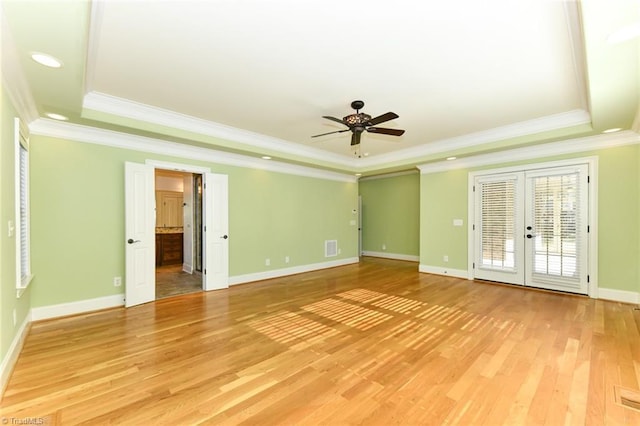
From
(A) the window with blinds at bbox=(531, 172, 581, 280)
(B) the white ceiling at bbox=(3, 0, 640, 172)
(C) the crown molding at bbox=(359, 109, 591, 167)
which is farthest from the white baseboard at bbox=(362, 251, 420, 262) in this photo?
(B) the white ceiling at bbox=(3, 0, 640, 172)

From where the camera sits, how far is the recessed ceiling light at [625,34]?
6.36ft

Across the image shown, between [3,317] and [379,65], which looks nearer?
[3,317]

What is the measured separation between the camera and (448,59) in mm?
2801

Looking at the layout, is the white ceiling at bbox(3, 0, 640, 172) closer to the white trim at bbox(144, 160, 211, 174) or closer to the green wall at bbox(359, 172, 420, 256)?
the white trim at bbox(144, 160, 211, 174)

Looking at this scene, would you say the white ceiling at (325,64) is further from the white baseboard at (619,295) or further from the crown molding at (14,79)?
the white baseboard at (619,295)

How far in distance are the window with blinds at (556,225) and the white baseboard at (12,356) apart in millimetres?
7040

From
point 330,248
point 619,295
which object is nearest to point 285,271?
point 330,248

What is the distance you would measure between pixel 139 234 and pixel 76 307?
121 centimetres

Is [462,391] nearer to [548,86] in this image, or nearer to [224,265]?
[548,86]

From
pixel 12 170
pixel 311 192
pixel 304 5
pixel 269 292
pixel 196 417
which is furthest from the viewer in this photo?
pixel 311 192

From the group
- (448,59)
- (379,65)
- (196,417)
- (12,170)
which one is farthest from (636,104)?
(12,170)

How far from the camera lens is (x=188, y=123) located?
172 inches

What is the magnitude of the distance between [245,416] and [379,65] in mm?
3260

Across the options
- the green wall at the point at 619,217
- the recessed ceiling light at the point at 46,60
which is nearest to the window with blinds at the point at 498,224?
the green wall at the point at 619,217
